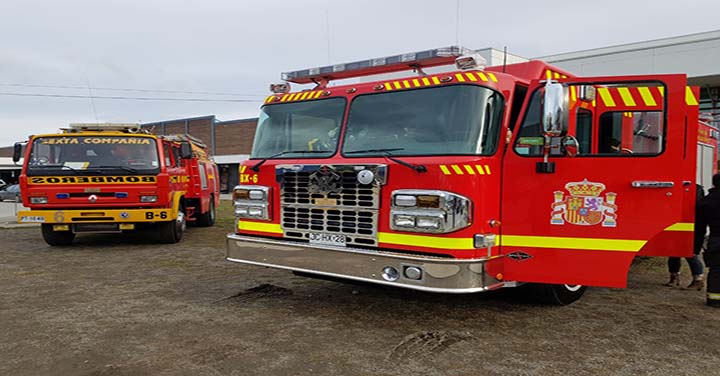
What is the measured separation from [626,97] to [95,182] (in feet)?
28.4

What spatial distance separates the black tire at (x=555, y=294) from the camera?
17.4 ft

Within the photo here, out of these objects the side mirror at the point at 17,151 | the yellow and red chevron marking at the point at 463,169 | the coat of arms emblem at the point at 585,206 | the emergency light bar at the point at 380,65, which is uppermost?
the emergency light bar at the point at 380,65

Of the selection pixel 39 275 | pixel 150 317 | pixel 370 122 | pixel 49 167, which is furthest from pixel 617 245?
pixel 49 167

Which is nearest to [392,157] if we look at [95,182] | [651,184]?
[651,184]

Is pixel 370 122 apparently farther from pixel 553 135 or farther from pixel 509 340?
pixel 509 340

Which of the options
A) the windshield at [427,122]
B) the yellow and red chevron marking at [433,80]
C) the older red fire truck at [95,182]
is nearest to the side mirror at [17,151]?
the older red fire truck at [95,182]

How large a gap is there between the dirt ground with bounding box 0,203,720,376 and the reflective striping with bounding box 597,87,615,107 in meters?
2.12

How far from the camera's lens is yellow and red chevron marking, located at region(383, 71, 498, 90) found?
4520mm

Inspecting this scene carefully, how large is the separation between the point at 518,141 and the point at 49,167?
8.58m

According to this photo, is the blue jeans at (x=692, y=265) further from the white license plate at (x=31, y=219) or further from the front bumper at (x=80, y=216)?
the white license plate at (x=31, y=219)

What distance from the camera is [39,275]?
294 inches

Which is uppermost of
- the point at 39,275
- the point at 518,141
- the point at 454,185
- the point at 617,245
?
the point at 518,141

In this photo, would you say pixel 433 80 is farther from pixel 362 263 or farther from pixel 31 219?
pixel 31 219

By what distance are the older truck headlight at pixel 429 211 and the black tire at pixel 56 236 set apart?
8.19 meters
